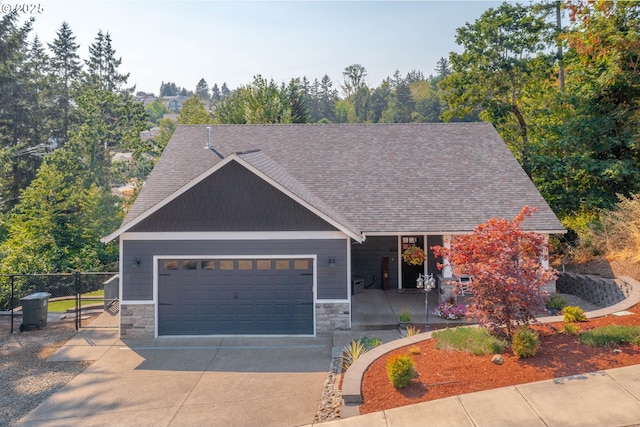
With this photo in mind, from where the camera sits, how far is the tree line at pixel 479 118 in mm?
19672

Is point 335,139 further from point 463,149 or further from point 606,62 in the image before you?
point 606,62

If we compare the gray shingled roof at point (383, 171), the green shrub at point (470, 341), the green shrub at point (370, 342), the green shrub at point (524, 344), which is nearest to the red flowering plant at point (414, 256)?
the gray shingled roof at point (383, 171)

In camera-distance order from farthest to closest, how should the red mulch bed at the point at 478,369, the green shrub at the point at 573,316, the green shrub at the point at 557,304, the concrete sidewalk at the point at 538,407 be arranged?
the green shrub at the point at 557,304 → the green shrub at the point at 573,316 → the red mulch bed at the point at 478,369 → the concrete sidewalk at the point at 538,407

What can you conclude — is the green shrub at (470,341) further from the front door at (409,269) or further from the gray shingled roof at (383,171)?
the front door at (409,269)

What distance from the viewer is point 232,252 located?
1320cm

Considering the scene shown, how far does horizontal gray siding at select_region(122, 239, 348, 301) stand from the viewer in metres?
13.1

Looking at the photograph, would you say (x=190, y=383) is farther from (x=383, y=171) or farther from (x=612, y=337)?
(x=383, y=171)

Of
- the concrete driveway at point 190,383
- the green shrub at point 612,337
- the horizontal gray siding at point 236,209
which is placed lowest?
the concrete driveway at point 190,383

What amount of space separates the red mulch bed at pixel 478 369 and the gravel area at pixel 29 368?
21.9 ft

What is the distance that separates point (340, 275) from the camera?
518 inches

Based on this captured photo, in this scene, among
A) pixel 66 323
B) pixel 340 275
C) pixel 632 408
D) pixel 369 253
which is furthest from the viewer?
pixel 369 253

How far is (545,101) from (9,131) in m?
39.1

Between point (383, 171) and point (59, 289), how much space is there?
15.5 metres

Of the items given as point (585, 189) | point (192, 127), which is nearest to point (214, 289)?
point (192, 127)
